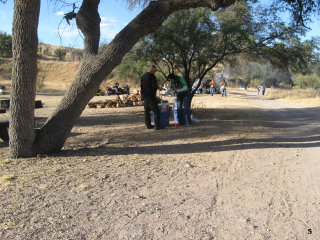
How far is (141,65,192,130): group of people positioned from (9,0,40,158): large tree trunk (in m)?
4.29

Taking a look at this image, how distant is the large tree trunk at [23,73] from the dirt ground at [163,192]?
479mm

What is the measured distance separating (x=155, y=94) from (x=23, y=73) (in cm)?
456

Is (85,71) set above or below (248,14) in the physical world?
below

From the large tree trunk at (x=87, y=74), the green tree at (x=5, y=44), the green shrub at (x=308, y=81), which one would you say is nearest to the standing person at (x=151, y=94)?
the large tree trunk at (x=87, y=74)

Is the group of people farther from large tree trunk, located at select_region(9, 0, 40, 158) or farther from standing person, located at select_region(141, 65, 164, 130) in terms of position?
large tree trunk, located at select_region(9, 0, 40, 158)

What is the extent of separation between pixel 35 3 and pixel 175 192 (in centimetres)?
410

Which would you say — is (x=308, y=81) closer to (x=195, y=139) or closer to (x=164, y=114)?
(x=164, y=114)

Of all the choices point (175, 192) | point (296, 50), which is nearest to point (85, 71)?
point (175, 192)

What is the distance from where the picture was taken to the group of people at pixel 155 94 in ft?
33.4

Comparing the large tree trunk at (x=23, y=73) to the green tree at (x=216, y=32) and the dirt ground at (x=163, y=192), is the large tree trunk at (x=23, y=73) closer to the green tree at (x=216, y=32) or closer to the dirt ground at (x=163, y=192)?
the dirt ground at (x=163, y=192)

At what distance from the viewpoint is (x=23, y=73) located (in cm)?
618

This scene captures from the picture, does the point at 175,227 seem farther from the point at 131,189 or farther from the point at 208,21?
the point at 208,21

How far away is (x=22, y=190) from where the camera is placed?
188 inches

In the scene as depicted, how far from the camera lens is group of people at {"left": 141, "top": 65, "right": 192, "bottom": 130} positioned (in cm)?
1019
